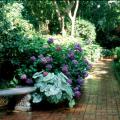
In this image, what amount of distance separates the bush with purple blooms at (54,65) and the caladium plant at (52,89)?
0.60ft

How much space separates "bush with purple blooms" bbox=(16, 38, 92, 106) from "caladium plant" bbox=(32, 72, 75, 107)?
18 cm

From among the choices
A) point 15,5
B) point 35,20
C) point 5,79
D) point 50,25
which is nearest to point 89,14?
point 50,25

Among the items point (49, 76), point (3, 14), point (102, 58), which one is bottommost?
point (102, 58)

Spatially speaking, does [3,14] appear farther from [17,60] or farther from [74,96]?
[74,96]

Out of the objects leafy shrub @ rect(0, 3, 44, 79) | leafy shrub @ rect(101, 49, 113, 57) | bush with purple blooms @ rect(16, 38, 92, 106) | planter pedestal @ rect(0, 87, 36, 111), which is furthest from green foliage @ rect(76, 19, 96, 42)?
planter pedestal @ rect(0, 87, 36, 111)

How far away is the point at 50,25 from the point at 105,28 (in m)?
4.92

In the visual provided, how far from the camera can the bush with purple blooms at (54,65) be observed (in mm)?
9555

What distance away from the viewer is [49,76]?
9.16 meters

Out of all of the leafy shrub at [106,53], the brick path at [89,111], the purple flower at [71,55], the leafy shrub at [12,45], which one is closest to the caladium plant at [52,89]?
the brick path at [89,111]

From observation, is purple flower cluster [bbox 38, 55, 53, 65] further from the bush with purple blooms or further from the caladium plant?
the caladium plant

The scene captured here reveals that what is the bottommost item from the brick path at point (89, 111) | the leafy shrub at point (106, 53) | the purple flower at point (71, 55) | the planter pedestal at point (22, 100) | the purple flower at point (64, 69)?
the leafy shrub at point (106, 53)

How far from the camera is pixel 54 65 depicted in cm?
986

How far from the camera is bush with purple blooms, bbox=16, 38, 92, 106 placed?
9.55 metres

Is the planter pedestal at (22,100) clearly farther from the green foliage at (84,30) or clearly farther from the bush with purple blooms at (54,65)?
the green foliage at (84,30)
